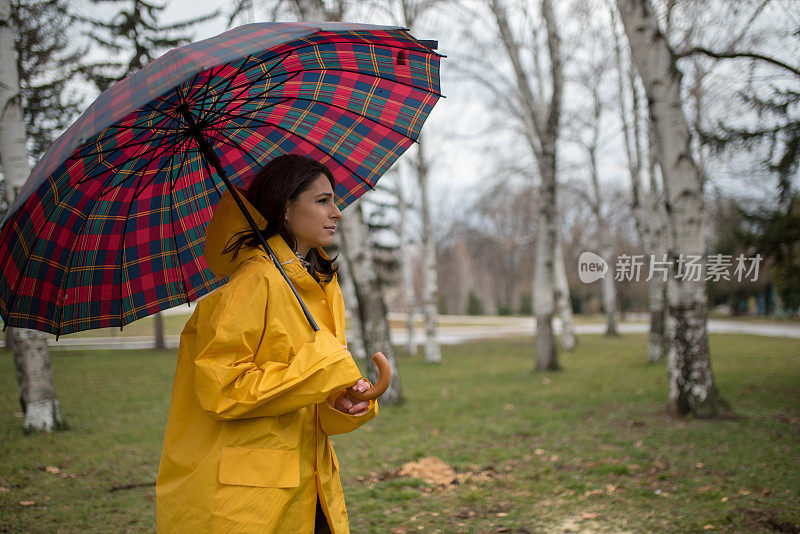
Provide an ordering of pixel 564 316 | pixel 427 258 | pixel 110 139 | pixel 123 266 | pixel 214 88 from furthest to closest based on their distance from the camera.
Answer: pixel 564 316
pixel 427 258
pixel 123 266
pixel 214 88
pixel 110 139

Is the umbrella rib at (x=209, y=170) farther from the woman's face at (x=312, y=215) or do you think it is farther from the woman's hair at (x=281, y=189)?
the woman's face at (x=312, y=215)

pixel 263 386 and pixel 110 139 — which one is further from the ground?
pixel 110 139

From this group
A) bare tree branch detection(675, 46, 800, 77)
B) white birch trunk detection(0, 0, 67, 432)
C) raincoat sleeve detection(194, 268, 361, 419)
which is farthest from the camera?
bare tree branch detection(675, 46, 800, 77)

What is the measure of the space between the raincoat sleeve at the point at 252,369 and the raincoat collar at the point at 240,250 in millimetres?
172

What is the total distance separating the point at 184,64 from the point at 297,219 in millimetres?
691

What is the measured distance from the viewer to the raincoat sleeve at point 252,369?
1809 mm

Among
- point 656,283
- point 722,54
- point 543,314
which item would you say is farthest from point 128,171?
point 656,283

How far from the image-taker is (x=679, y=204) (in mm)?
6793

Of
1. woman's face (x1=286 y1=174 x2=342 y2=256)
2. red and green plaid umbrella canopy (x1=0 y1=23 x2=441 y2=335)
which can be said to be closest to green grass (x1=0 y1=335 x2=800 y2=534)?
red and green plaid umbrella canopy (x1=0 y1=23 x2=441 y2=335)

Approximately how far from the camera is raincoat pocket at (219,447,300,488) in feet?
6.07

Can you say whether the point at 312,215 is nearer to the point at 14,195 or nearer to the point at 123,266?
the point at 123,266

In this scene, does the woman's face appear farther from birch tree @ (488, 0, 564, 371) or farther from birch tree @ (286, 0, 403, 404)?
birch tree @ (488, 0, 564, 371)

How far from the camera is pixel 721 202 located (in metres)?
19.5

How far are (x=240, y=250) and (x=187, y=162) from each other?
0.81 m
